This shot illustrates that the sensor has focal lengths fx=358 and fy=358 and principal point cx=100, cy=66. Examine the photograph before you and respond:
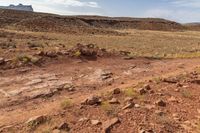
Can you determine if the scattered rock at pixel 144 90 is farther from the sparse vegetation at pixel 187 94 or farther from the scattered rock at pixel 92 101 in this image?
the scattered rock at pixel 92 101

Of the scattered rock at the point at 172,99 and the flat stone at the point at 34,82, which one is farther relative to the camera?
the flat stone at the point at 34,82

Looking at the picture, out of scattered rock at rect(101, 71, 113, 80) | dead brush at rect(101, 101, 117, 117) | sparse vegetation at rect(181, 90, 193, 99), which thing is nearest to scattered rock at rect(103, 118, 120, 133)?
dead brush at rect(101, 101, 117, 117)

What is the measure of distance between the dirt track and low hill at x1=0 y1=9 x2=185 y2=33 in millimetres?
35307

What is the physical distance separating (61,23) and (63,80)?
160ft

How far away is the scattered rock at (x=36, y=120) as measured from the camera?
746cm

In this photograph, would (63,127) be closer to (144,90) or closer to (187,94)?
(144,90)

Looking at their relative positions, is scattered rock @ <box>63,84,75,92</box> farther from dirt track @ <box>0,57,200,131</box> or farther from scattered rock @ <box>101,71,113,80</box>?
scattered rock @ <box>101,71,113,80</box>

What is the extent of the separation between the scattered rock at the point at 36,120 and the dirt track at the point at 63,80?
250 mm

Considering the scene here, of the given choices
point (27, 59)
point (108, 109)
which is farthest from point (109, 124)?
point (27, 59)

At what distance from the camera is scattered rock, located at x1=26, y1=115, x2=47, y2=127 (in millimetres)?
7460

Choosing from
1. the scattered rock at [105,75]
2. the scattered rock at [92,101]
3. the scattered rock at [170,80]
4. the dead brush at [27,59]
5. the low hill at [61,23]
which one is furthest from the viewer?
the low hill at [61,23]

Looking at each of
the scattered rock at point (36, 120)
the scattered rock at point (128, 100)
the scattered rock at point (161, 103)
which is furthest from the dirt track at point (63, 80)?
the scattered rock at point (161, 103)

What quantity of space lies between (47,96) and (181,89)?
12.6 ft

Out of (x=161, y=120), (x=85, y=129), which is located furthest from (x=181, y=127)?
(x=85, y=129)
